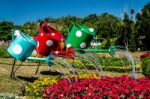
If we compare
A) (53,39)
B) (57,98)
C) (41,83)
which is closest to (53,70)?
(53,39)

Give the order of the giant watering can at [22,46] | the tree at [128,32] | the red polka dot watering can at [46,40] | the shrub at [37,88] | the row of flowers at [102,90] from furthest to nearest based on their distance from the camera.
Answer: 1. the tree at [128,32]
2. the red polka dot watering can at [46,40]
3. the giant watering can at [22,46]
4. the shrub at [37,88]
5. the row of flowers at [102,90]

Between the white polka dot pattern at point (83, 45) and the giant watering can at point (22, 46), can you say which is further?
the white polka dot pattern at point (83, 45)

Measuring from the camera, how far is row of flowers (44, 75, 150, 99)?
8977 mm

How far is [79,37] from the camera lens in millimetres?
18766

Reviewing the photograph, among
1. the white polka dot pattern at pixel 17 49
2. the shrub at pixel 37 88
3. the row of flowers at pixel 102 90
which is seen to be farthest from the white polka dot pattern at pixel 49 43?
the row of flowers at pixel 102 90

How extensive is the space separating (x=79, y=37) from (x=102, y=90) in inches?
376

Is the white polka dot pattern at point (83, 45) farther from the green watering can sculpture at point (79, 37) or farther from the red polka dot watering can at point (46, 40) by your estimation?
the red polka dot watering can at point (46, 40)

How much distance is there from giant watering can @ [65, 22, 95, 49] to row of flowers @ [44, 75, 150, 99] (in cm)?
830

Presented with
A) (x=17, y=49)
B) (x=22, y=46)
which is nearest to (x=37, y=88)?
(x=22, y=46)

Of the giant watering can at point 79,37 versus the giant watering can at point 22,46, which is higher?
the giant watering can at point 79,37

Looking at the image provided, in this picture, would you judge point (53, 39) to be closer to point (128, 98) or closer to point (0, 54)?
point (128, 98)

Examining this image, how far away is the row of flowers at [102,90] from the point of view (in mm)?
8977

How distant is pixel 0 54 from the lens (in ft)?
89.4

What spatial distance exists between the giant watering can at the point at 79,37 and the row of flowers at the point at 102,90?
327 inches
